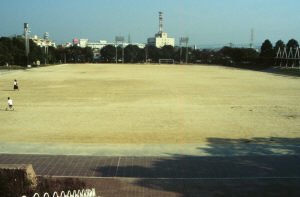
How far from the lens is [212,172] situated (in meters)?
8.48

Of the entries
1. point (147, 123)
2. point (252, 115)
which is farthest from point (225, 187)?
point (252, 115)

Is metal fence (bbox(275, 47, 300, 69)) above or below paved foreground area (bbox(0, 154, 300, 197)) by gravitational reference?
above

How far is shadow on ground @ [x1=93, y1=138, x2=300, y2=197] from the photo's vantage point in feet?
24.0

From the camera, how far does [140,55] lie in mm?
138125

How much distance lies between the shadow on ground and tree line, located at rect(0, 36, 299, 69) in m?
70.8

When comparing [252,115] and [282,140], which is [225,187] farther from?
[252,115]

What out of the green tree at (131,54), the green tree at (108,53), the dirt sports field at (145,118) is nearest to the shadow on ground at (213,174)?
the dirt sports field at (145,118)

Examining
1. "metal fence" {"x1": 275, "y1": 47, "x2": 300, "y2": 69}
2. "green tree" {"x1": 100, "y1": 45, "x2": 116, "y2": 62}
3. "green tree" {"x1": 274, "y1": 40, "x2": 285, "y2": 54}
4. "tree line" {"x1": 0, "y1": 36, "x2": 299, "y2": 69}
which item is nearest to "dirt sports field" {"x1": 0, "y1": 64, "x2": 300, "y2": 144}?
"metal fence" {"x1": 275, "y1": 47, "x2": 300, "y2": 69}

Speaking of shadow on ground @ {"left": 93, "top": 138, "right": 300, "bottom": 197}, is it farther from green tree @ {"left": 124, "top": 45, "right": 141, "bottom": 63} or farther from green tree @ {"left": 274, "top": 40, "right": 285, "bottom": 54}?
green tree @ {"left": 124, "top": 45, "right": 141, "bottom": 63}

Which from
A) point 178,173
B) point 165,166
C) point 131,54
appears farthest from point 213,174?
point 131,54

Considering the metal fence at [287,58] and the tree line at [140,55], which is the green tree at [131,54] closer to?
the tree line at [140,55]

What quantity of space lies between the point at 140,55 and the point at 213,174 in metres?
132

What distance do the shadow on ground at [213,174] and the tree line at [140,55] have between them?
7081 centimetres

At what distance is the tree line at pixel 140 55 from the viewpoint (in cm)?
7731
